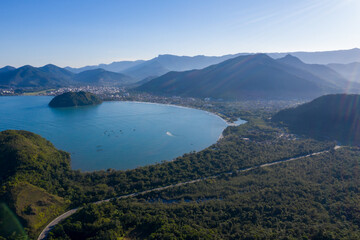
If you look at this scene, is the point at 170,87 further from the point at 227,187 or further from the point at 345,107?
the point at 227,187

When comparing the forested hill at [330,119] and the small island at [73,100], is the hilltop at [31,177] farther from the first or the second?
the small island at [73,100]

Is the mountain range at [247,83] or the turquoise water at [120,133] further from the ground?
the mountain range at [247,83]

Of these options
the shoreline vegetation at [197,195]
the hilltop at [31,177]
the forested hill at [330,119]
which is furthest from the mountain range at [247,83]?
the hilltop at [31,177]

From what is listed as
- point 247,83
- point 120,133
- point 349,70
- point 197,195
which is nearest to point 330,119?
point 197,195

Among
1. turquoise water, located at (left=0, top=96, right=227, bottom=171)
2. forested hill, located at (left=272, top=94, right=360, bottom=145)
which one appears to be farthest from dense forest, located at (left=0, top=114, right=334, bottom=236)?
forested hill, located at (left=272, top=94, right=360, bottom=145)

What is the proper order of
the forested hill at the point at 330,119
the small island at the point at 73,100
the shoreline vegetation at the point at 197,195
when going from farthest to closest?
the small island at the point at 73,100
the forested hill at the point at 330,119
the shoreline vegetation at the point at 197,195

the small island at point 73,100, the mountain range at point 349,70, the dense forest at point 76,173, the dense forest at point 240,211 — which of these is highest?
the mountain range at point 349,70

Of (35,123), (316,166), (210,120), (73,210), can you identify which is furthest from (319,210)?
(35,123)
